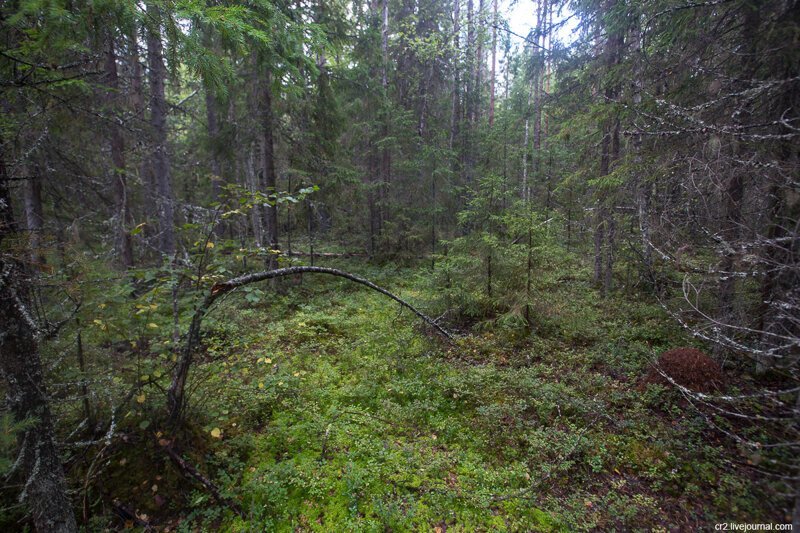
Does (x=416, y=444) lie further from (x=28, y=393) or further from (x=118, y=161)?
(x=118, y=161)

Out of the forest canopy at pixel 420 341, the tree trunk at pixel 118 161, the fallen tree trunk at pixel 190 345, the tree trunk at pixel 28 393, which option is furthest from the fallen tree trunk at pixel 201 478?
the tree trunk at pixel 118 161

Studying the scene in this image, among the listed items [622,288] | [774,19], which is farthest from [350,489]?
[622,288]

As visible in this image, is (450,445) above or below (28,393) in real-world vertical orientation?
below

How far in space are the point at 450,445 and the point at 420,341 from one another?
2.90 metres

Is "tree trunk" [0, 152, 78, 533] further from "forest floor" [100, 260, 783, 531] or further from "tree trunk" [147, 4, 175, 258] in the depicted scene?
"tree trunk" [147, 4, 175, 258]

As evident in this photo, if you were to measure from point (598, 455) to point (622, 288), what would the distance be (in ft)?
23.3

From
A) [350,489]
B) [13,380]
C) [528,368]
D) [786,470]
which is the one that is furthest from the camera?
[528,368]

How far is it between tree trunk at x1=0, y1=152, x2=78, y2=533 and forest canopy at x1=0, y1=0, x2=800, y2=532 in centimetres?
2

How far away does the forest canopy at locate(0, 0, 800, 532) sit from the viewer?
3.15 meters

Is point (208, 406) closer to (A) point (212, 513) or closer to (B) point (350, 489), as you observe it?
(A) point (212, 513)

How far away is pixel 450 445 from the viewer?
15.1ft

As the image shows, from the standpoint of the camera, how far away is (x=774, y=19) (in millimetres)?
4465

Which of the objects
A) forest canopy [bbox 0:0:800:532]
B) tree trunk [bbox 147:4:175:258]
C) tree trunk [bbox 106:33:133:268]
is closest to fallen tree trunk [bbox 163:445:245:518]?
forest canopy [bbox 0:0:800:532]

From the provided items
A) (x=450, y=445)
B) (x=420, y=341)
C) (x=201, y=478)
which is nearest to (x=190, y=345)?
(x=201, y=478)
